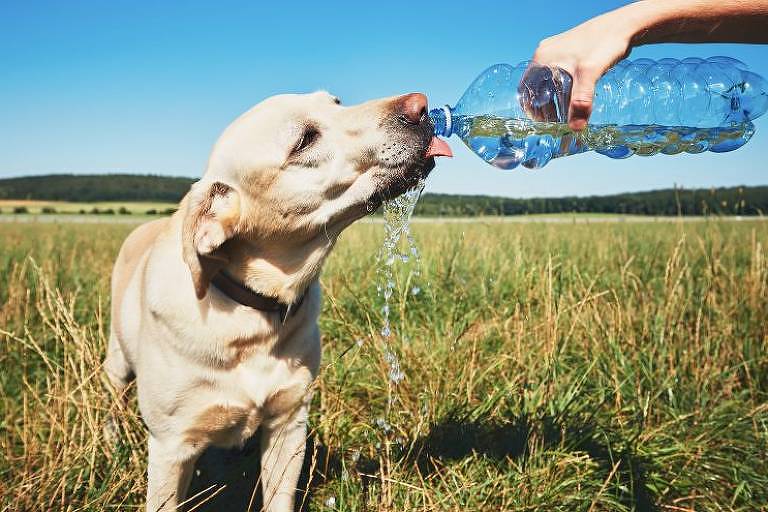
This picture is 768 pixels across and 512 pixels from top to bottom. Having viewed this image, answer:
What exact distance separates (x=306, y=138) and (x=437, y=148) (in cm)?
55

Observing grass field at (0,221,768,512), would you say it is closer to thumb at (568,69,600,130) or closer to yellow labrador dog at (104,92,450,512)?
yellow labrador dog at (104,92,450,512)

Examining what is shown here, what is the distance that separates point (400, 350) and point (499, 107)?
5.22 feet

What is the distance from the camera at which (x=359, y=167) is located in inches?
91.7

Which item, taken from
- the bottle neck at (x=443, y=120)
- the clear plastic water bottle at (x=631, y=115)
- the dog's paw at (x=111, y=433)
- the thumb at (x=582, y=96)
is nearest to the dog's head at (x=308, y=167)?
the bottle neck at (x=443, y=120)

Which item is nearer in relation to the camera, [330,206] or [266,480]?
[330,206]

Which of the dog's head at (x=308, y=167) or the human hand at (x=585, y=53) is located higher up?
the human hand at (x=585, y=53)

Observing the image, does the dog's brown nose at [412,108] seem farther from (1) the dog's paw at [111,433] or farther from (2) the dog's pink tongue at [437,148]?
(1) the dog's paw at [111,433]

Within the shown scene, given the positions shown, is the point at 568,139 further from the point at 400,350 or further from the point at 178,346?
the point at 178,346

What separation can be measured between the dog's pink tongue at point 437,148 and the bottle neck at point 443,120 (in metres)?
0.10

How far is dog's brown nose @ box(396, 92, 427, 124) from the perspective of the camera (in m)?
2.25

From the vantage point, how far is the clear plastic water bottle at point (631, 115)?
2428 mm

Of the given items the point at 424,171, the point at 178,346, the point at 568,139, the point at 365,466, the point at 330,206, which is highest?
the point at 568,139

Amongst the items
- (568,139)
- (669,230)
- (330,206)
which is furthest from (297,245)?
(669,230)

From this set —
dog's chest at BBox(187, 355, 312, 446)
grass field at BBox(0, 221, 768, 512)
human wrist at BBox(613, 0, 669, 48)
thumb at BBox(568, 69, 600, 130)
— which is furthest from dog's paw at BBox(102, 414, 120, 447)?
human wrist at BBox(613, 0, 669, 48)
